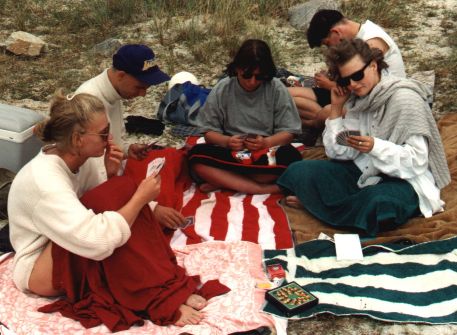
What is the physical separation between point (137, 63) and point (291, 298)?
72.7 inches

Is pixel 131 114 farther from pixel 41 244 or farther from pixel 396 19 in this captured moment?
pixel 396 19

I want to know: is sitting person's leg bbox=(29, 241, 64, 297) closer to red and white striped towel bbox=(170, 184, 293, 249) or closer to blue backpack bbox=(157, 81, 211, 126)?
red and white striped towel bbox=(170, 184, 293, 249)

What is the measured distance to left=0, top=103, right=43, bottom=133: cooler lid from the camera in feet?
12.4

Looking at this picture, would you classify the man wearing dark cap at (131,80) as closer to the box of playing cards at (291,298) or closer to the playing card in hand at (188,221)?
the playing card in hand at (188,221)

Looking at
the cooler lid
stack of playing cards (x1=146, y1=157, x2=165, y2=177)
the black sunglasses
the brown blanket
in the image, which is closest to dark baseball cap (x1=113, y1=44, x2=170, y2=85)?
stack of playing cards (x1=146, y1=157, x2=165, y2=177)

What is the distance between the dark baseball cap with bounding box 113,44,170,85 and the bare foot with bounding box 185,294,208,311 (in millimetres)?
1546

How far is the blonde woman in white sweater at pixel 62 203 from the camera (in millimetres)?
2555

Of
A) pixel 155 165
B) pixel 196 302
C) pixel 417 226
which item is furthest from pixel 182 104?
pixel 196 302

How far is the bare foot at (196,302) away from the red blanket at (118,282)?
3 cm

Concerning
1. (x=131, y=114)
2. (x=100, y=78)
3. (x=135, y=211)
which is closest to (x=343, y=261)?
(x=135, y=211)

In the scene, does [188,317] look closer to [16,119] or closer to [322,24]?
[16,119]

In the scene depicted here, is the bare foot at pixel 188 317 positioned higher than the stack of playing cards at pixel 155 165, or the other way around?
the stack of playing cards at pixel 155 165

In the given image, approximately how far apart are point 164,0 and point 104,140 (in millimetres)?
6112

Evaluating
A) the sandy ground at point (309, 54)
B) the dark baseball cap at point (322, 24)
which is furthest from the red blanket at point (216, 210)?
the dark baseball cap at point (322, 24)
